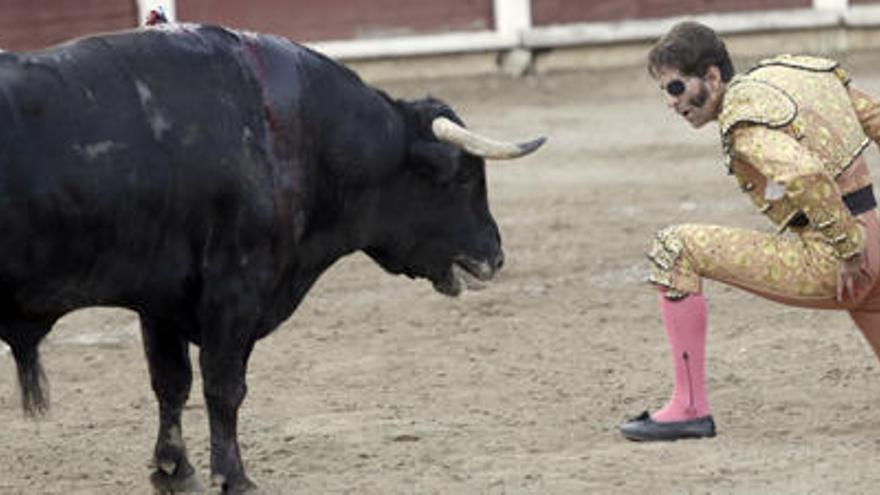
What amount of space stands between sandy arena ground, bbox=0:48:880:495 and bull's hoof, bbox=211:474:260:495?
0.15 meters

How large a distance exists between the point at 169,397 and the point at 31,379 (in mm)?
424

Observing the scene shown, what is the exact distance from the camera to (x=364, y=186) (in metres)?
5.72

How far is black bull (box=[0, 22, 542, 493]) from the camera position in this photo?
5.13 metres

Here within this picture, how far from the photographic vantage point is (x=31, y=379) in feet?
17.8

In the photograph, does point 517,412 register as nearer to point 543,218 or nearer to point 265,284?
point 265,284

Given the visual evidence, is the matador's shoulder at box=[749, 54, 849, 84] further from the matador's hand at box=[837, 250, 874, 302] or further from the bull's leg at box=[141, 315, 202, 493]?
the bull's leg at box=[141, 315, 202, 493]

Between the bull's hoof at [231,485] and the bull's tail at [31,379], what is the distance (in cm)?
44

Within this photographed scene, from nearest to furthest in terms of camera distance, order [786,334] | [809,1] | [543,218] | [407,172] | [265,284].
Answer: [265,284] → [407,172] → [786,334] → [543,218] → [809,1]

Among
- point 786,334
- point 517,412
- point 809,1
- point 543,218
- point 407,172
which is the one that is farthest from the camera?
point 809,1

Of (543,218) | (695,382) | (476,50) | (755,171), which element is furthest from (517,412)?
(476,50)

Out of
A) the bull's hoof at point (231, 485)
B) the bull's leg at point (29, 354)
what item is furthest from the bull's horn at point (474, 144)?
the bull's leg at point (29, 354)

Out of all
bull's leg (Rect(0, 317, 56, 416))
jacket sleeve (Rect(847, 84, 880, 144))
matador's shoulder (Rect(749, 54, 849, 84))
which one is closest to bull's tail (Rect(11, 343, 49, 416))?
bull's leg (Rect(0, 317, 56, 416))

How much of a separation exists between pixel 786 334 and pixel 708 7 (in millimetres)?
6840

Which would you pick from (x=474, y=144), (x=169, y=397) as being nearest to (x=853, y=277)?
(x=474, y=144)
